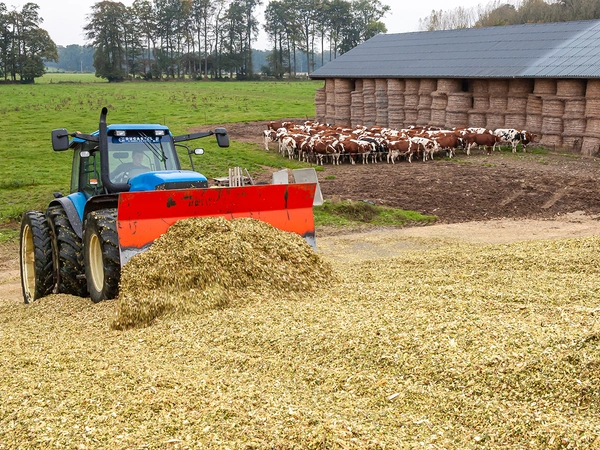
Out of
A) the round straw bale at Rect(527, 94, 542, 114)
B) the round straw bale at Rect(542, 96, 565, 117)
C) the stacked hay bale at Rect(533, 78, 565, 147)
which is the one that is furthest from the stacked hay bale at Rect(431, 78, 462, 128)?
the round straw bale at Rect(542, 96, 565, 117)

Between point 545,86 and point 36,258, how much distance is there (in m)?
20.8

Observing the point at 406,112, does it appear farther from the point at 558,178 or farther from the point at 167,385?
the point at 167,385

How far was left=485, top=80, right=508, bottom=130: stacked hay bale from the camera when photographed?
26953mm

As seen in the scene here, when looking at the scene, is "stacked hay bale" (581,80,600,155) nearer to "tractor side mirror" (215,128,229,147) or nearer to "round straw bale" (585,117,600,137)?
"round straw bale" (585,117,600,137)

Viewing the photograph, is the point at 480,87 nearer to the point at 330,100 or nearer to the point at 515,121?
the point at 515,121

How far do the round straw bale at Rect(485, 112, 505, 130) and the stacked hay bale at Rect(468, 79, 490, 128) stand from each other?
14 cm

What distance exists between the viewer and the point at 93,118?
3719 cm

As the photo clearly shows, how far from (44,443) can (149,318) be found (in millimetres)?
2513

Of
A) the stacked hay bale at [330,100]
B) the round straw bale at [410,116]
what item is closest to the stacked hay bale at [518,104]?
the round straw bale at [410,116]

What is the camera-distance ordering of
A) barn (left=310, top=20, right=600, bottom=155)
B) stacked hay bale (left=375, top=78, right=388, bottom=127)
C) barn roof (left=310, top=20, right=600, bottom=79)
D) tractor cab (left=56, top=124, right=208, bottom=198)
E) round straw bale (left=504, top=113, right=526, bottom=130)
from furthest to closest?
stacked hay bale (left=375, top=78, right=388, bottom=127) → round straw bale (left=504, top=113, right=526, bottom=130) → barn roof (left=310, top=20, right=600, bottom=79) → barn (left=310, top=20, right=600, bottom=155) → tractor cab (left=56, top=124, right=208, bottom=198)

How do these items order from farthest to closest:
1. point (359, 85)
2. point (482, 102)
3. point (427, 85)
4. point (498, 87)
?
point (359, 85) < point (427, 85) < point (482, 102) < point (498, 87)

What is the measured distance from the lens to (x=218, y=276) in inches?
288

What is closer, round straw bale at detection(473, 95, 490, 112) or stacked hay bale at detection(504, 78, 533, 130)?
stacked hay bale at detection(504, 78, 533, 130)

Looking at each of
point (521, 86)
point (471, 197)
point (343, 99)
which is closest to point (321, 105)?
point (343, 99)
